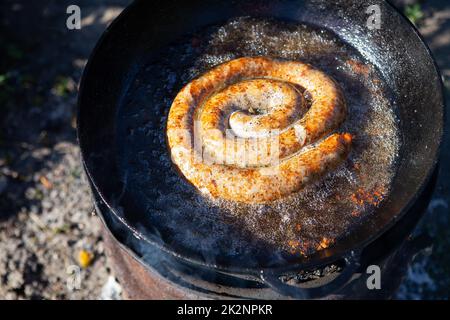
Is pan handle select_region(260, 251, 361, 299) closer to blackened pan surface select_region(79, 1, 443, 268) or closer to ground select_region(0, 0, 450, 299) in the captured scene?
blackened pan surface select_region(79, 1, 443, 268)

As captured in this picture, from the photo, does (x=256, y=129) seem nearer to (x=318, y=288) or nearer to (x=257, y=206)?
(x=257, y=206)

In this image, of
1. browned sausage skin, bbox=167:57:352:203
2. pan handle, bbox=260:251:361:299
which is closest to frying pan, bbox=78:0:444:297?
pan handle, bbox=260:251:361:299

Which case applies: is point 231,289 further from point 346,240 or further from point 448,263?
point 448,263

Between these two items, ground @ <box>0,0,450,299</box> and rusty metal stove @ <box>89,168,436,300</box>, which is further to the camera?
ground @ <box>0,0,450,299</box>

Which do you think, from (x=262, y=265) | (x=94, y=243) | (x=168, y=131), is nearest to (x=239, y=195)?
(x=262, y=265)

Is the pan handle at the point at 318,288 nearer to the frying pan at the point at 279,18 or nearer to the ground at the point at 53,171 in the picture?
the frying pan at the point at 279,18

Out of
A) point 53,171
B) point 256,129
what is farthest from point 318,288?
point 53,171
